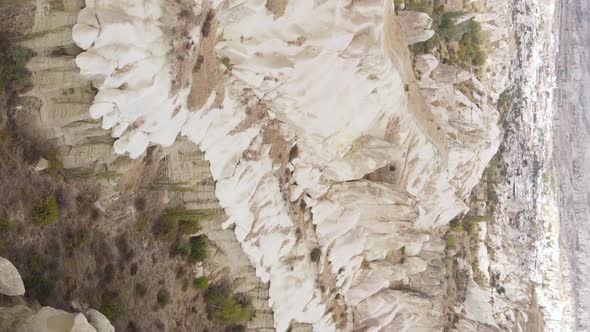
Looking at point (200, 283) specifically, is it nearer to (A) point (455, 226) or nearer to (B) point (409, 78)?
(B) point (409, 78)

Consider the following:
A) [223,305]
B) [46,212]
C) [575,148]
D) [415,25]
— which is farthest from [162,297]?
[575,148]

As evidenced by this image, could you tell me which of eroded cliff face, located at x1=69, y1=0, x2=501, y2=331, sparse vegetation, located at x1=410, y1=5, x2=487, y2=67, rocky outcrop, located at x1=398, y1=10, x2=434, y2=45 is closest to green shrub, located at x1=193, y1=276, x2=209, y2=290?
eroded cliff face, located at x1=69, y1=0, x2=501, y2=331

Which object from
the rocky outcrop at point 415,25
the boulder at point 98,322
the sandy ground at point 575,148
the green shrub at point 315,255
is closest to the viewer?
the boulder at point 98,322

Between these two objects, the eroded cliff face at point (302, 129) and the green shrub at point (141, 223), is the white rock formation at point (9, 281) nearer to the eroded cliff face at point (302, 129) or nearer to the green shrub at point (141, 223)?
the eroded cliff face at point (302, 129)

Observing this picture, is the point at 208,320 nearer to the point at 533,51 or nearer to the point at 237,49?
the point at 237,49

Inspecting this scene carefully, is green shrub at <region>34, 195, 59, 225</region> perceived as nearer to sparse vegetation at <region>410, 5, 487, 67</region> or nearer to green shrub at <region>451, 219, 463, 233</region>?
sparse vegetation at <region>410, 5, 487, 67</region>

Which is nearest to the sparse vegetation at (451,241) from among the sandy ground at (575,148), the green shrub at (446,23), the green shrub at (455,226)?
the green shrub at (455,226)

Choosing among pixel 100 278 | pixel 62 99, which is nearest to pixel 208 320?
pixel 100 278
